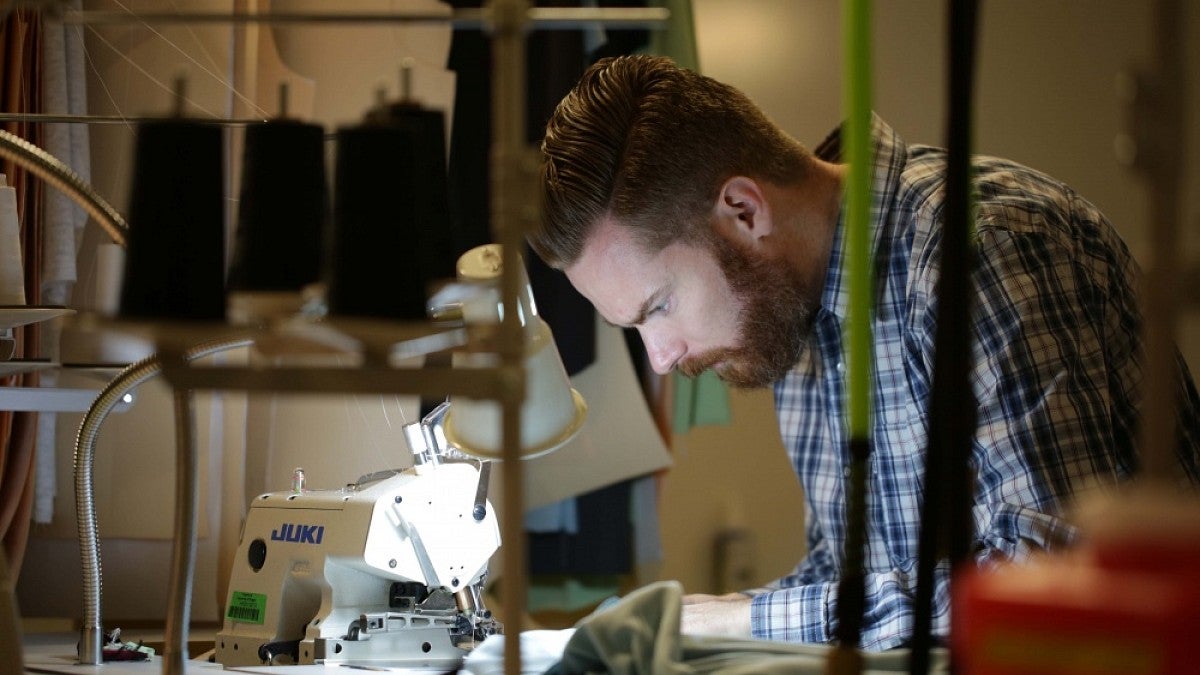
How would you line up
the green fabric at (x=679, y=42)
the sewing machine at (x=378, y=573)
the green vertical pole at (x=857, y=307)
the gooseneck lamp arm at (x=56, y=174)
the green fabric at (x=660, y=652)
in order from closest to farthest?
the green vertical pole at (x=857, y=307) → the green fabric at (x=660, y=652) → the gooseneck lamp arm at (x=56, y=174) → the sewing machine at (x=378, y=573) → the green fabric at (x=679, y=42)

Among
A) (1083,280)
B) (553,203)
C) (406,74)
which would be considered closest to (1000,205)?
(1083,280)

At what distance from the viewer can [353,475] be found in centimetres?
180

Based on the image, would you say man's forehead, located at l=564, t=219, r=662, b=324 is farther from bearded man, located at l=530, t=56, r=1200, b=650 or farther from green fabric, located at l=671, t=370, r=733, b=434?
green fabric, located at l=671, t=370, r=733, b=434

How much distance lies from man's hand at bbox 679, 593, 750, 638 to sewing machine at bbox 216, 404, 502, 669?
259 millimetres

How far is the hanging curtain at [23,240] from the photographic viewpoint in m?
2.05

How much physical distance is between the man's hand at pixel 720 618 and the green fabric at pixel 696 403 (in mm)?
1177

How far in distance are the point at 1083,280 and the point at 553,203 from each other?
0.70m

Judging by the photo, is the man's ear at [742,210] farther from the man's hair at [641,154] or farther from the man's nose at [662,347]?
the man's nose at [662,347]

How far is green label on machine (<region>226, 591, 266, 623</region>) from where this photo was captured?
151 cm

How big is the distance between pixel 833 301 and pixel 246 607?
0.94 meters

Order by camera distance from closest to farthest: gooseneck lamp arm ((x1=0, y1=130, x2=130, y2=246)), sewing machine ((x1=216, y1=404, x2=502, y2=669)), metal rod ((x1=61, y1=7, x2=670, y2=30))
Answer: metal rod ((x1=61, y1=7, x2=670, y2=30)), gooseneck lamp arm ((x1=0, y1=130, x2=130, y2=246)), sewing machine ((x1=216, y1=404, x2=502, y2=669))

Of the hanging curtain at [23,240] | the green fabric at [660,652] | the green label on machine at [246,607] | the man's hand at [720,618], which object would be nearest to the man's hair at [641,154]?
the man's hand at [720,618]

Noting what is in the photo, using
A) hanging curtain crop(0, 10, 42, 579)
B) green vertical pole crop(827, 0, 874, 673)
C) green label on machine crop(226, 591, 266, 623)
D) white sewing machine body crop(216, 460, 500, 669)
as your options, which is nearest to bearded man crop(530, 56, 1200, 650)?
white sewing machine body crop(216, 460, 500, 669)

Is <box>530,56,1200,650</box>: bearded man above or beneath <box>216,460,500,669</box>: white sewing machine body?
above
